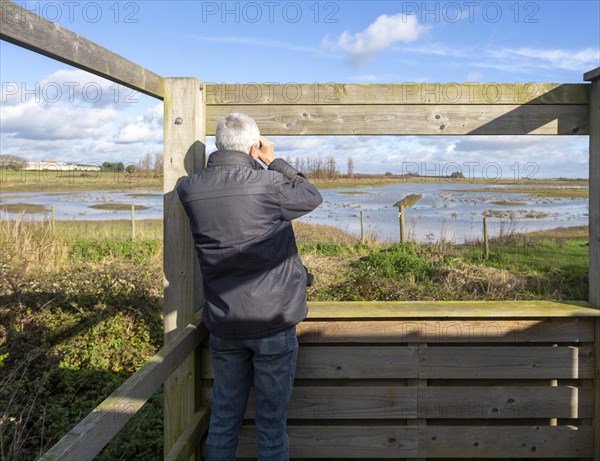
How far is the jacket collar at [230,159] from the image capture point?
231cm

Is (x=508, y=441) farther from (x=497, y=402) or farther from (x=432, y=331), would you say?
(x=432, y=331)

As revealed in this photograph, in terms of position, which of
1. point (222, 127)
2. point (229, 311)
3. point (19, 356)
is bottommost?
point (19, 356)

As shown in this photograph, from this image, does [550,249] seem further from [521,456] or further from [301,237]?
[521,456]

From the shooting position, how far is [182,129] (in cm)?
283

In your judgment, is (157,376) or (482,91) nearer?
(157,376)

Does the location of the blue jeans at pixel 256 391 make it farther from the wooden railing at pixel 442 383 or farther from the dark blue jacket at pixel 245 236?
the wooden railing at pixel 442 383

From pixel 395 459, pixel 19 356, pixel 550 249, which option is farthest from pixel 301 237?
pixel 395 459

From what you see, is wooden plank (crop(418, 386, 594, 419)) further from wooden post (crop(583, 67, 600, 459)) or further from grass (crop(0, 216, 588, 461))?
grass (crop(0, 216, 588, 461))

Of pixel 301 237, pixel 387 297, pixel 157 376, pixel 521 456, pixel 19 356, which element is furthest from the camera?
pixel 301 237

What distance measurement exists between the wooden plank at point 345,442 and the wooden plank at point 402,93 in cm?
178

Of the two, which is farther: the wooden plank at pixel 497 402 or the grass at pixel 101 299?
the grass at pixel 101 299

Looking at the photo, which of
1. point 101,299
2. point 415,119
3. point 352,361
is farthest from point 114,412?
point 101,299

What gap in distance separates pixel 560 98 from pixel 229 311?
2083 millimetres

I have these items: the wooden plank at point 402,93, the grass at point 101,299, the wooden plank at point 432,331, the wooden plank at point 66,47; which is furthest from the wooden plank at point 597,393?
the grass at point 101,299
